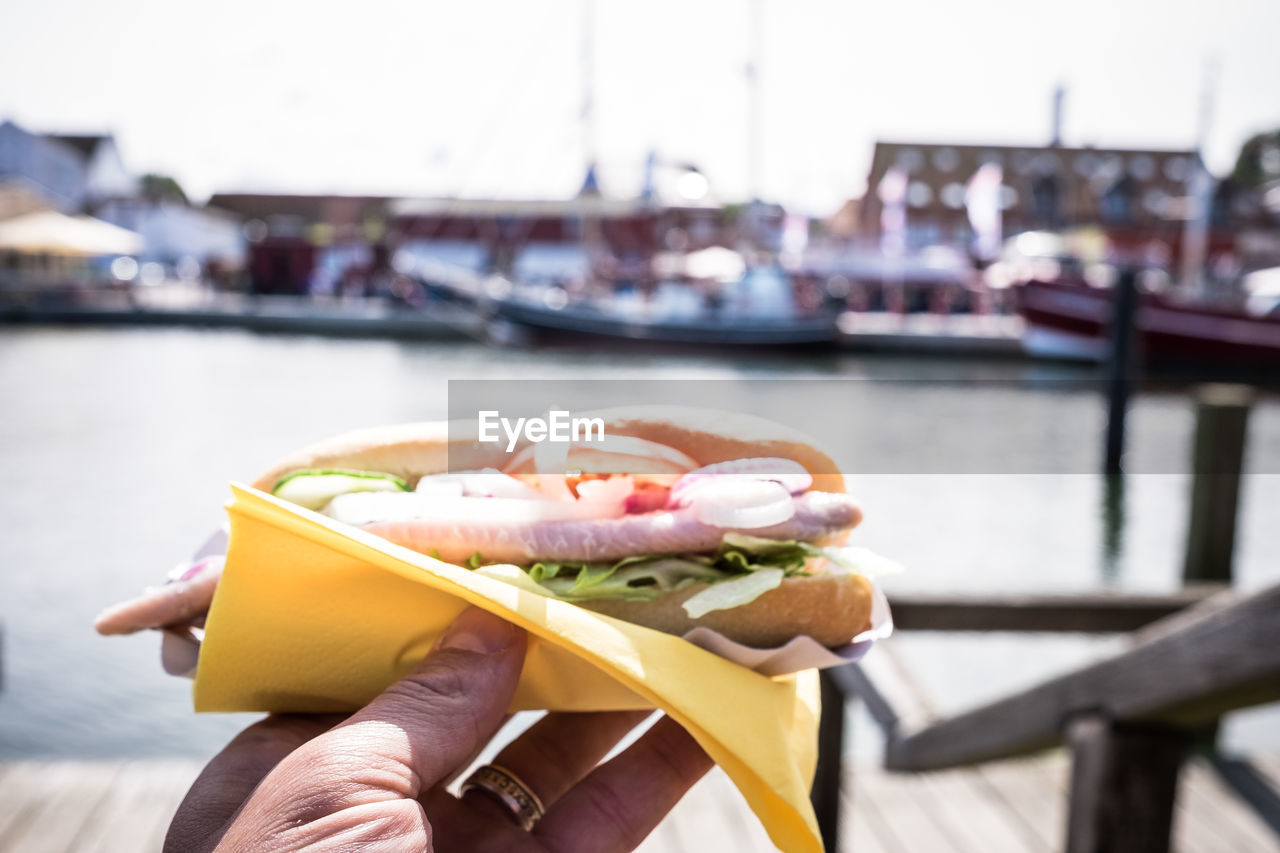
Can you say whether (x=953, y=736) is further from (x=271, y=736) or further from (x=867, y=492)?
(x=867, y=492)

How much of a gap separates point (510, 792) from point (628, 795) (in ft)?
0.58

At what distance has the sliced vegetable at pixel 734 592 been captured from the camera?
126 cm

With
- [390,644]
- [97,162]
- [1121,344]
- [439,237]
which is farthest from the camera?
[97,162]

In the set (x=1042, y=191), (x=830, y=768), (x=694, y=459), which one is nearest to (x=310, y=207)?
(x=1042, y=191)

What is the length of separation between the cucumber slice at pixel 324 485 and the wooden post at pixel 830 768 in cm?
155

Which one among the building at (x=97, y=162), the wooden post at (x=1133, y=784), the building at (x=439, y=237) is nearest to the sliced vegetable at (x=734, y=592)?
the wooden post at (x=1133, y=784)

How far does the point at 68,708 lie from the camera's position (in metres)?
5.68

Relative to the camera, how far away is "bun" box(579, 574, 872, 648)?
1.35 metres

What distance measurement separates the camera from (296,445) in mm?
14609

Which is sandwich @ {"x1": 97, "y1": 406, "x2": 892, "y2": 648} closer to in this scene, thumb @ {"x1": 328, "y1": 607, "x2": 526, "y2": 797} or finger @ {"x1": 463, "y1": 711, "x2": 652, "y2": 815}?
thumb @ {"x1": 328, "y1": 607, "x2": 526, "y2": 797}

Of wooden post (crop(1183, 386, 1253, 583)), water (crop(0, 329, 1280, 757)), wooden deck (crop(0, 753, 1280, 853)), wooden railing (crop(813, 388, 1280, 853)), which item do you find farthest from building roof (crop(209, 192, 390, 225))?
wooden railing (crop(813, 388, 1280, 853))

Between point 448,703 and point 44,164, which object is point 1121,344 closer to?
point 448,703

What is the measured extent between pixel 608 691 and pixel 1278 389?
81.4 feet

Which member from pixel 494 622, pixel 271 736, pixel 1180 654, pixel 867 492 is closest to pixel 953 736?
pixel 1180 654
